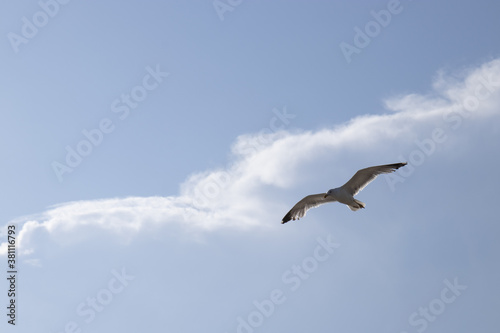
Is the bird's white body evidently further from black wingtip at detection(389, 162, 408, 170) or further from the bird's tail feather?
black wingtip at detection(389, 162, 408, 170)

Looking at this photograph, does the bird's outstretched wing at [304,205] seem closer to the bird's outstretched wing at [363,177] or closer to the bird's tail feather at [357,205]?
the bird's outstretched wing at [363,177]

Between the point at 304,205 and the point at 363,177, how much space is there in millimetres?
3531

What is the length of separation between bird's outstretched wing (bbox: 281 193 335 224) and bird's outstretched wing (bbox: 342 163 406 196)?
1.50 m

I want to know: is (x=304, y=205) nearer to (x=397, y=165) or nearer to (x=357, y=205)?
(x=357, y=205)

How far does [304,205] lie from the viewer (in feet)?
103

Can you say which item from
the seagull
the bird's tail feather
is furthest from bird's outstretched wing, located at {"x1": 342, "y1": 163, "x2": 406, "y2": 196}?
the bird's tail feather

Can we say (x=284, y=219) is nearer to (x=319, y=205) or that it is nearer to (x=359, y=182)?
(x=319, y=205)

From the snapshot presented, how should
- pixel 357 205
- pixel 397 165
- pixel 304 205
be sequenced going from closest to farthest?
1. pixel 397 165
2. pixel 357 205
3. pixel 304 205

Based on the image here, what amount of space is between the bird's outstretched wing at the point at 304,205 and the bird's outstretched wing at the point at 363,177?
1.50 metres

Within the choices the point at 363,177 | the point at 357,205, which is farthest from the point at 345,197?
the point at 363,177

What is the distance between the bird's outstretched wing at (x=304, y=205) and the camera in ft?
102

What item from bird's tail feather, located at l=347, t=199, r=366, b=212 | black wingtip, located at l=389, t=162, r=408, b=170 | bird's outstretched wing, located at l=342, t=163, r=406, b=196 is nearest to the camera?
black wingtip, located at l=389, t=162, r=408, b=170

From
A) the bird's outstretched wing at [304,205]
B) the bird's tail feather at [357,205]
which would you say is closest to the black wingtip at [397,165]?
the bird's tail feather at [357,205]

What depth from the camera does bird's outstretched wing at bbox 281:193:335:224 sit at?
3098 centimetres
